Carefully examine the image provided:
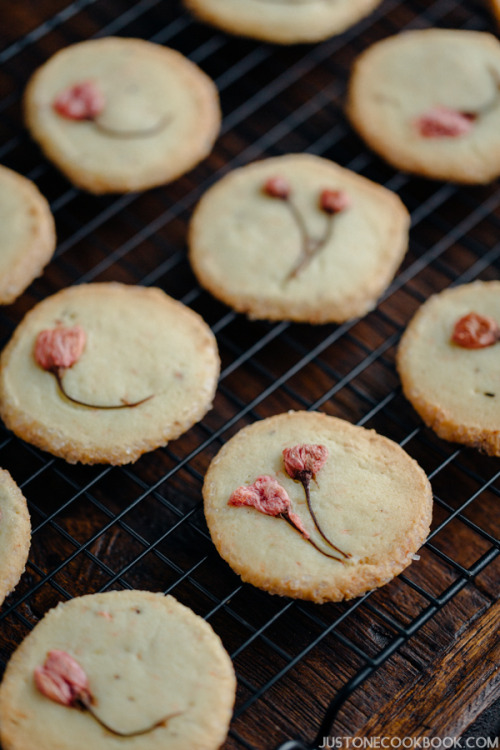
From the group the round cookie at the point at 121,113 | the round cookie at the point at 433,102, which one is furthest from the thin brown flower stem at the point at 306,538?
the round cookie at the point at 433,102

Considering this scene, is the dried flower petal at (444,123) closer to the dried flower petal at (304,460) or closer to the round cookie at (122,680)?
the dried flower petal at (304,460)

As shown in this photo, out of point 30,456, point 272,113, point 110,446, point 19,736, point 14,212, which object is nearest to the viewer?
point 19,736

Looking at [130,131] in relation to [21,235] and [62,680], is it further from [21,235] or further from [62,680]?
[62,680]

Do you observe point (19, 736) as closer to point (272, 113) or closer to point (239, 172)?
point (239, 172)

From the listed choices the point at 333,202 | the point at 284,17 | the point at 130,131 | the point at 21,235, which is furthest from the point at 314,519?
the point at 284,17

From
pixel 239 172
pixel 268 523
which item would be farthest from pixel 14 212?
pixel 268 523

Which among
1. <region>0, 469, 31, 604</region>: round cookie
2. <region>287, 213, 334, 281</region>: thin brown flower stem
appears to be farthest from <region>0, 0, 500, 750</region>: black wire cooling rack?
<region>287, 213, 334, 281</region>: thin brown flower stem
